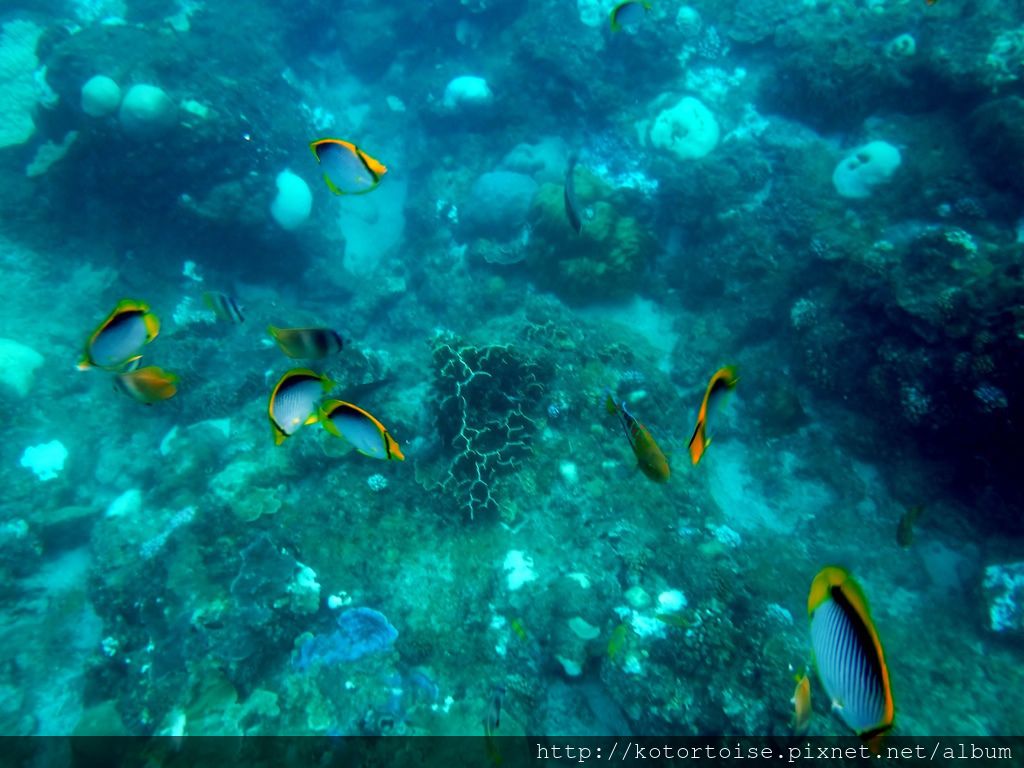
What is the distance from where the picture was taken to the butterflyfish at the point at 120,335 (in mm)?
3221

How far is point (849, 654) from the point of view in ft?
4.51

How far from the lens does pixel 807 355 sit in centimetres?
682

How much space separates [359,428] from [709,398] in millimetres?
1758

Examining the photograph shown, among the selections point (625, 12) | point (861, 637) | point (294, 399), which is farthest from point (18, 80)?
point (861, 637)

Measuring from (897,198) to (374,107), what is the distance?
47.3 feet

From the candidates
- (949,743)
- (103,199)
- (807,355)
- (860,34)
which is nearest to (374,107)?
(103,199)

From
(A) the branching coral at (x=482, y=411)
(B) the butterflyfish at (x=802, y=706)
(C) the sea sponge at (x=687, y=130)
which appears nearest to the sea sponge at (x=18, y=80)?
(A) the branching coral at (x=482, y=411)

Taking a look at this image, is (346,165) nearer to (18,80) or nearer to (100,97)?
(100,97)

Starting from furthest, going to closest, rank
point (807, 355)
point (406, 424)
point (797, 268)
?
point (797, 268), point (807, 355), point (406, 424)

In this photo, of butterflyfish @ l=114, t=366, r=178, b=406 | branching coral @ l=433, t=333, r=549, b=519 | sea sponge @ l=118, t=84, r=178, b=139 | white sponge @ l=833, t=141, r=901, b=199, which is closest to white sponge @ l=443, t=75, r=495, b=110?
→ sea sponge @ l=118, t=84, r=178, b=139

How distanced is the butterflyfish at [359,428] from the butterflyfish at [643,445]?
1.17 metres

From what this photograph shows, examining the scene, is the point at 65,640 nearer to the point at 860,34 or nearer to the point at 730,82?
the point at 730,82

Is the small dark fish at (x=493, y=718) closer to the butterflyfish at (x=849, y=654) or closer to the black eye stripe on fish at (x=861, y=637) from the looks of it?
the butterflyfish at (x=849, y=654)

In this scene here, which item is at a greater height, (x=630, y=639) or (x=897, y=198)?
(x=897, y=198)
